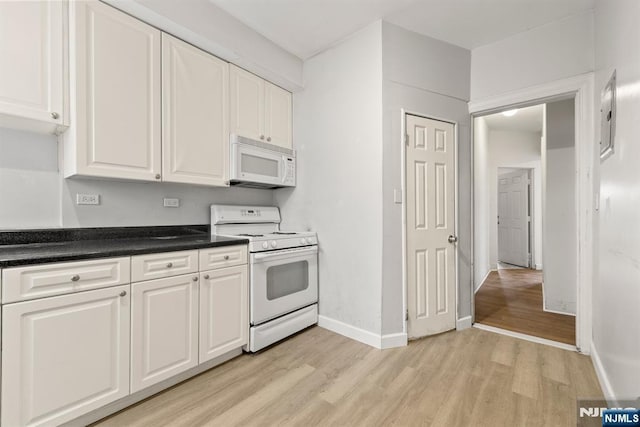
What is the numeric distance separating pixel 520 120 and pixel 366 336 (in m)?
4.69

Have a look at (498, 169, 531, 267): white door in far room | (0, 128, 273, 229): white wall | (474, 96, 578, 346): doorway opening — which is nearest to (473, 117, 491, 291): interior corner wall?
(474, 96, 578, 346): doorway opening

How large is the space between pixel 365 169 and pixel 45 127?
2.21m

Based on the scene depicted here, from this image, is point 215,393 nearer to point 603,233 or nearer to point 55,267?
point 55,267

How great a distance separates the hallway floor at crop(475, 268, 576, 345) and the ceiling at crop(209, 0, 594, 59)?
2.79 metres

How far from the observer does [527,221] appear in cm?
577

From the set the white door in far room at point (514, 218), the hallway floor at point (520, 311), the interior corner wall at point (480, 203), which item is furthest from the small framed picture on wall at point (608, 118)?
the white door in far room at point (514, 218)

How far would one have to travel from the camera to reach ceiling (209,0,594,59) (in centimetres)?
219

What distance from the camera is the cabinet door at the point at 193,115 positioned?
6.77 ft

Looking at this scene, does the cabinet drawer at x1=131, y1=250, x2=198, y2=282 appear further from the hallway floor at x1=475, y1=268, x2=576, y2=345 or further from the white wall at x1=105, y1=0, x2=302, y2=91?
the hallway floor at x1=475, y1=268, x2=576, y2=345

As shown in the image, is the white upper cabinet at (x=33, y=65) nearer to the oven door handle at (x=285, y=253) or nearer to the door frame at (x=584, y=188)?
the oven door handle at (x=285, y=253)

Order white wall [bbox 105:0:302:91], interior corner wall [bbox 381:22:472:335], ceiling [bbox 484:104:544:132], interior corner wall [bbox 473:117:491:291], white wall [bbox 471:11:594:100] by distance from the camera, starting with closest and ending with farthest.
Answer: white wall [bbox 105:0:302:91] < white wall [bbox 471:11:594:100] < interior corner wall [bbox 381:22:472:335] < interior corner wall [bbox 473:117:491:291] < ceiling [bbox 484:104:544:132]

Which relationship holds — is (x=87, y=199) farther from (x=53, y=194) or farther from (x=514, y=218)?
(x=514, y=218)

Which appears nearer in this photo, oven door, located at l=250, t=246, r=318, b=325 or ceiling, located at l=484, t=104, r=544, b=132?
oven door, located at l=250, t=246, r=318, b=325

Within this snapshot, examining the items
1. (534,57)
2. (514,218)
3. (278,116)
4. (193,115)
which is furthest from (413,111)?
(514,218)
